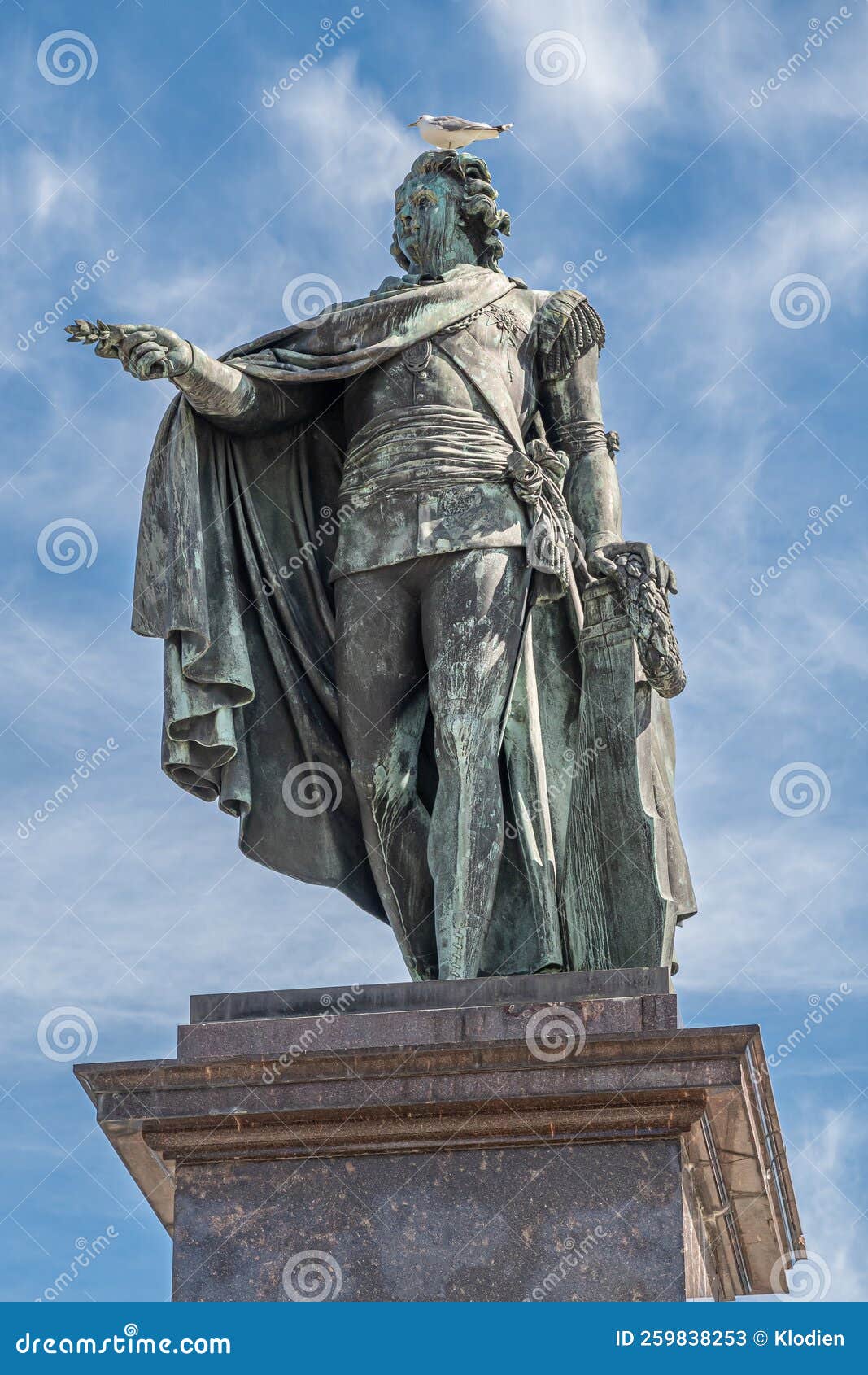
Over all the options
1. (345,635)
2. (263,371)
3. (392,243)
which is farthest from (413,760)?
(392,243)

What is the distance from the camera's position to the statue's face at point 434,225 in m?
Answer: 12.1

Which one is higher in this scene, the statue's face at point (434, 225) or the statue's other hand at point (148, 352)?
the statue's face at point (434, 225)

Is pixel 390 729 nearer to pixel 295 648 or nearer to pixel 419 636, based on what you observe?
pixel 419 636

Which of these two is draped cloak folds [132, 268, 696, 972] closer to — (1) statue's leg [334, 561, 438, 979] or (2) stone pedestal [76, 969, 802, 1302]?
(1) statue's leg [334, 561, 438, 979]

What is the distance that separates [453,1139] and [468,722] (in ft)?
7.15

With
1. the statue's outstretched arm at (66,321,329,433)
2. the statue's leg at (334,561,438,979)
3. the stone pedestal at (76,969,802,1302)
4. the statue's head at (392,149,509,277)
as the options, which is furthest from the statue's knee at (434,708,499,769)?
the statue's head at (392,149,509,277)

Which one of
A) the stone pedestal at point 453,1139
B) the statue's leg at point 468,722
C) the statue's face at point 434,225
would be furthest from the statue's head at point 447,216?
the stone pedestal at point 453,1139

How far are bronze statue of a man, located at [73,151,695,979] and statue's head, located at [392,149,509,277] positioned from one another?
1.23ft

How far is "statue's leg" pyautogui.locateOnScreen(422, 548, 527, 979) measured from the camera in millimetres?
10578

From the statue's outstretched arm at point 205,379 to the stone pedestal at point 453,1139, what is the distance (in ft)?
10.4

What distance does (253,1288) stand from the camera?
9.40 m

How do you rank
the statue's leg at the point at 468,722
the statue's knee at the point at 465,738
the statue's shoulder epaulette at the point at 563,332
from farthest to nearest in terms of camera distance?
the statue's shoulder epaulette at the point at 563,332 < the statue's knee at the point at 465,738 < the statue's leg at the point at 468,722

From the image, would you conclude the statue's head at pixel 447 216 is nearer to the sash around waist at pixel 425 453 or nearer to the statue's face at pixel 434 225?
the statue's face at pixel 434 225

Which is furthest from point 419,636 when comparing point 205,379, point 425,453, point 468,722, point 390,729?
point 205,379
